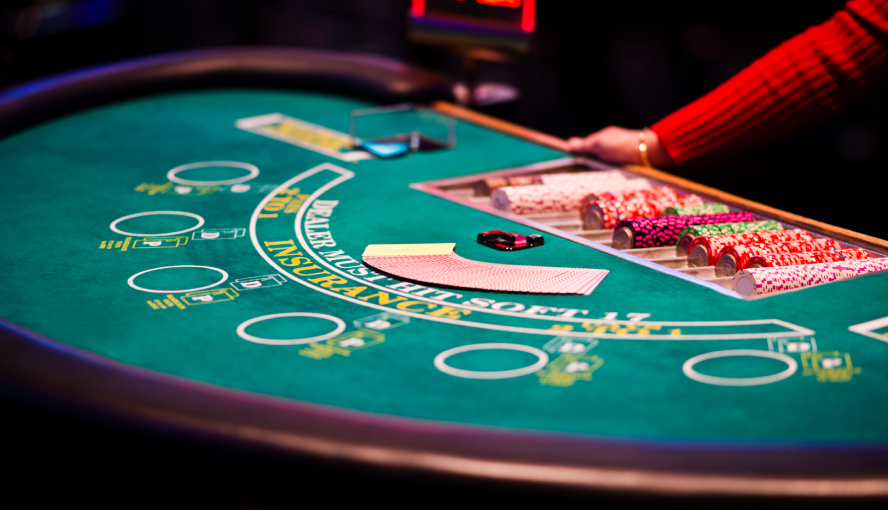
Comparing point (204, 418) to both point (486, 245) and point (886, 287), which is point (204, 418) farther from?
point (886, 287)

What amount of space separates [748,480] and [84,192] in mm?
2081

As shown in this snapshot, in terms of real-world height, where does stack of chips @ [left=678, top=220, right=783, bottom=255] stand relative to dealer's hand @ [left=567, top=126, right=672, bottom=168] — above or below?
below

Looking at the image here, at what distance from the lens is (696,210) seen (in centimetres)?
238

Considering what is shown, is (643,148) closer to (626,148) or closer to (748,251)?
(626,148)

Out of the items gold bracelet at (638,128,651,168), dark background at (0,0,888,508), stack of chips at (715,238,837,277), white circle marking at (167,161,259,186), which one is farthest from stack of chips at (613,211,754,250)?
dark background at (0,0,888,508)

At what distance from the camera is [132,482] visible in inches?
65.1

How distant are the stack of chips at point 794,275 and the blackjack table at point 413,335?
1.4 inches

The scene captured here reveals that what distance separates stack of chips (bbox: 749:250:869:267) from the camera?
204cm

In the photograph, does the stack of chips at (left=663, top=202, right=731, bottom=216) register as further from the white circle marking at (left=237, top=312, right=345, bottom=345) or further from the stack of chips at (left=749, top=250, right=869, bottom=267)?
the white circle marking at (left=237, top=312, right=345, bottom=345)

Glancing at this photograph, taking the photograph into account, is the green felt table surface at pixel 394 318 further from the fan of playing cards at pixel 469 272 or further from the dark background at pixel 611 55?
the dark background at pixel 611 55

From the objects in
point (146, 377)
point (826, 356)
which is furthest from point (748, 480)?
point (146, 377)

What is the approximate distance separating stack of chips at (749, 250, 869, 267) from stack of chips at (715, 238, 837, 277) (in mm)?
17

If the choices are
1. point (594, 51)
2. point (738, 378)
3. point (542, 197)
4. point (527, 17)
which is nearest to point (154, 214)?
point (542, 197)

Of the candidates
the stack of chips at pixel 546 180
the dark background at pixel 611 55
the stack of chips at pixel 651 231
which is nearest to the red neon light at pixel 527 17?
the stack of chips at pixel 546 180
